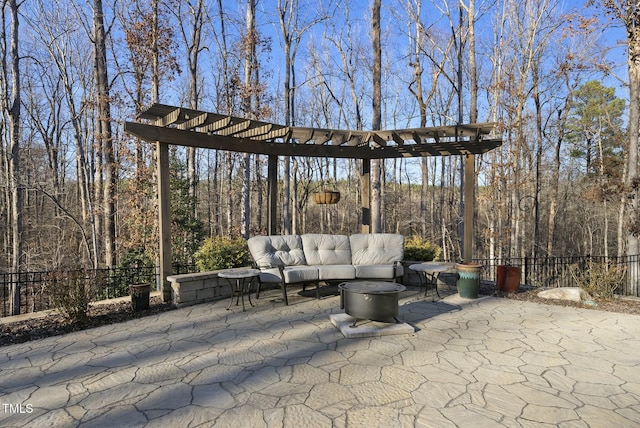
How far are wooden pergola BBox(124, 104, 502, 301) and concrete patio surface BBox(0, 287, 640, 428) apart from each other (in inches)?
71.5

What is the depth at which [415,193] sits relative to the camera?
2070 centimetres

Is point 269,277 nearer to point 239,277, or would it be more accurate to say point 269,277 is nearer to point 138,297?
point 239,277

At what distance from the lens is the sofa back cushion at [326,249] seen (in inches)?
220

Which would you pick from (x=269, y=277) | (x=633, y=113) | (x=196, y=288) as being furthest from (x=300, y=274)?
(x=633, y=113)

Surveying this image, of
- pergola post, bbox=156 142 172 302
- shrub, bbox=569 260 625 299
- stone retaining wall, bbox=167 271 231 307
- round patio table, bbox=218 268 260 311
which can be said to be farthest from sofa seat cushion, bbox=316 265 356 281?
shrub, bbox=569 260 625 299

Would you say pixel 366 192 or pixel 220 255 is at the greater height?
pixel 366 192

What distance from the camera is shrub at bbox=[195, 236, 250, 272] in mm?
5250

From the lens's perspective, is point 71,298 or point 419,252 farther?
point 419,252

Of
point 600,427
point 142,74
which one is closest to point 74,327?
point 600,427

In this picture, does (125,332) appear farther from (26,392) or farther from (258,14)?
(258,14)

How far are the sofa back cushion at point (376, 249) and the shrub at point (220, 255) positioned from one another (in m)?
1.77

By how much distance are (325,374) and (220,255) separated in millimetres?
3095

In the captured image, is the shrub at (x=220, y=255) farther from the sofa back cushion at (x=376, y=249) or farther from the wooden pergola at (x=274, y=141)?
the sofa back cushion at (x=376, y=249)

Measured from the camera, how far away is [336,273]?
5035 mm
